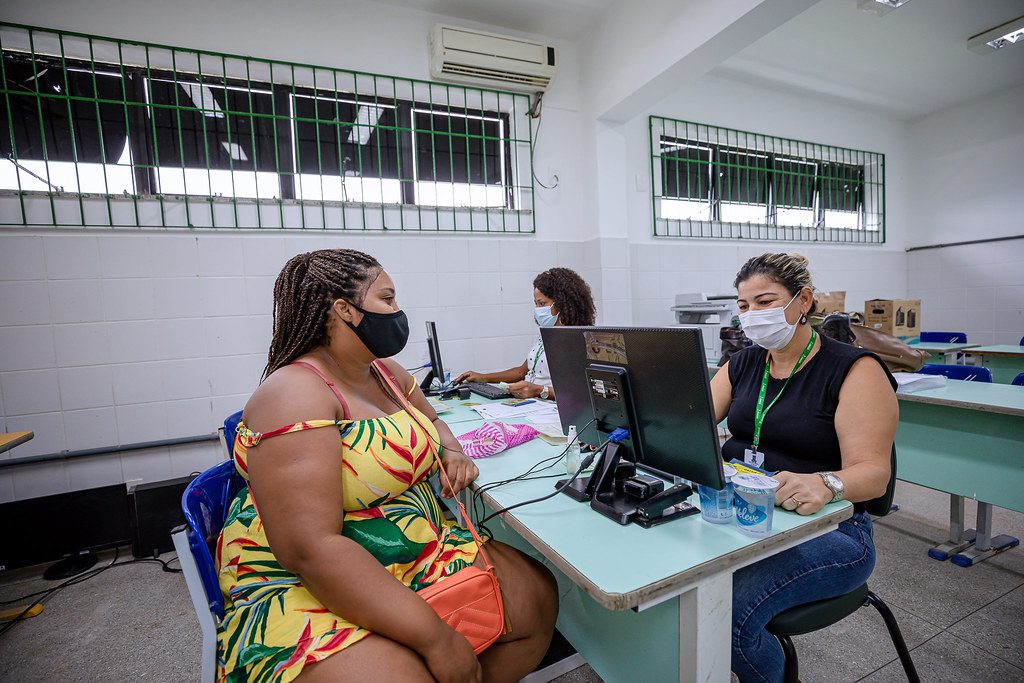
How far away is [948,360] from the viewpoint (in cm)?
359

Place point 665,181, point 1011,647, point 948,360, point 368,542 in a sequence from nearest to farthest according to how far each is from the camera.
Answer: point 368,542
point 1011,647
point 948,360
point 665,181

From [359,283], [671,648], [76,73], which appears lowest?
[671,648]

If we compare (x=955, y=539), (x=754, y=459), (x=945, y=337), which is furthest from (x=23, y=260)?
(x=945, y=337)

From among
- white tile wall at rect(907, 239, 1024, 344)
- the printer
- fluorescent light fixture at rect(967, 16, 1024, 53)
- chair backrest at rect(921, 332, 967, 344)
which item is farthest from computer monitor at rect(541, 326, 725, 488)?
white tile wall at rect(907, 239, 1024, 344)

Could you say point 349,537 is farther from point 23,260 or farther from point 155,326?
point 23,260

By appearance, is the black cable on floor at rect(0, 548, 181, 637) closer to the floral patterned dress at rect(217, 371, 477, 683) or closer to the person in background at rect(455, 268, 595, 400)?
the floral patterned dress at rect(217, 371, 477, 683)

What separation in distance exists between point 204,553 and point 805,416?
4.71 feet

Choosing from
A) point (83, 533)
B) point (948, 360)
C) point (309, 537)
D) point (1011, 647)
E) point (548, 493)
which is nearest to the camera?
point (309, 537)

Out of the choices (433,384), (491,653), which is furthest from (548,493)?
(433,384)

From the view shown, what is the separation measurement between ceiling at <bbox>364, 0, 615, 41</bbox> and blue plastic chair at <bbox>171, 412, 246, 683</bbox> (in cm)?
313

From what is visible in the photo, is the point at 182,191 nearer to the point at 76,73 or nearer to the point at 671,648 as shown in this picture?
the point at 76,73

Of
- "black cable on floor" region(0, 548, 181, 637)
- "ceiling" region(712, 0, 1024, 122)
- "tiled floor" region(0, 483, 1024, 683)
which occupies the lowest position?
"tiled floor" region(0, 483, 1024, 683)

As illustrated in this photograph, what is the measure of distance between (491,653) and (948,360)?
Answer: 4.27 meters

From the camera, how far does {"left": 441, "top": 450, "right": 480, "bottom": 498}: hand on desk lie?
4.10ft
